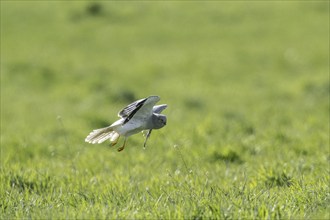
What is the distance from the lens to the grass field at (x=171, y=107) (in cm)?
663

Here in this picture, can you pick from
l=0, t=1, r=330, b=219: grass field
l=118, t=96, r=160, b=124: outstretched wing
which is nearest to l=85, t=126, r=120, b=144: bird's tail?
l=118, t=96, r=160, b=124: outstretched wing

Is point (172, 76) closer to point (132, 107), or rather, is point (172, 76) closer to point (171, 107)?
point (171, 107)

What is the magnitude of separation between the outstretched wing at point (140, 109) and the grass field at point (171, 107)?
621 millimetres

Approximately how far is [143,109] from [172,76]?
45.5 feet

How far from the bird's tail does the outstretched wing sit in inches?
10.1

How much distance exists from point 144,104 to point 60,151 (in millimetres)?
5073

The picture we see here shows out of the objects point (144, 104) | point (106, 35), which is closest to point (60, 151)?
point (144, 104)

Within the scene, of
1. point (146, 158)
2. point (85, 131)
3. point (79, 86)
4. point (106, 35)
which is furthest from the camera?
point (106, 35)

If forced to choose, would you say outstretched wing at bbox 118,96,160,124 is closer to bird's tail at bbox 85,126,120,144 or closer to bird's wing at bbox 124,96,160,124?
bird's wing at bbox 124,96,160,124

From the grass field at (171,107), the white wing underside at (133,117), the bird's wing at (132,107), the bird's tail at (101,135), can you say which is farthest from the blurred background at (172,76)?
the bird's wing at (132,107)

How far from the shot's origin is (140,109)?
6.38 m

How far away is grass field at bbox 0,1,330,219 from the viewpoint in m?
6.63

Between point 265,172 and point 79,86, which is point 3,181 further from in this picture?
point 79,86

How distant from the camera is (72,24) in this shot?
25.6m
